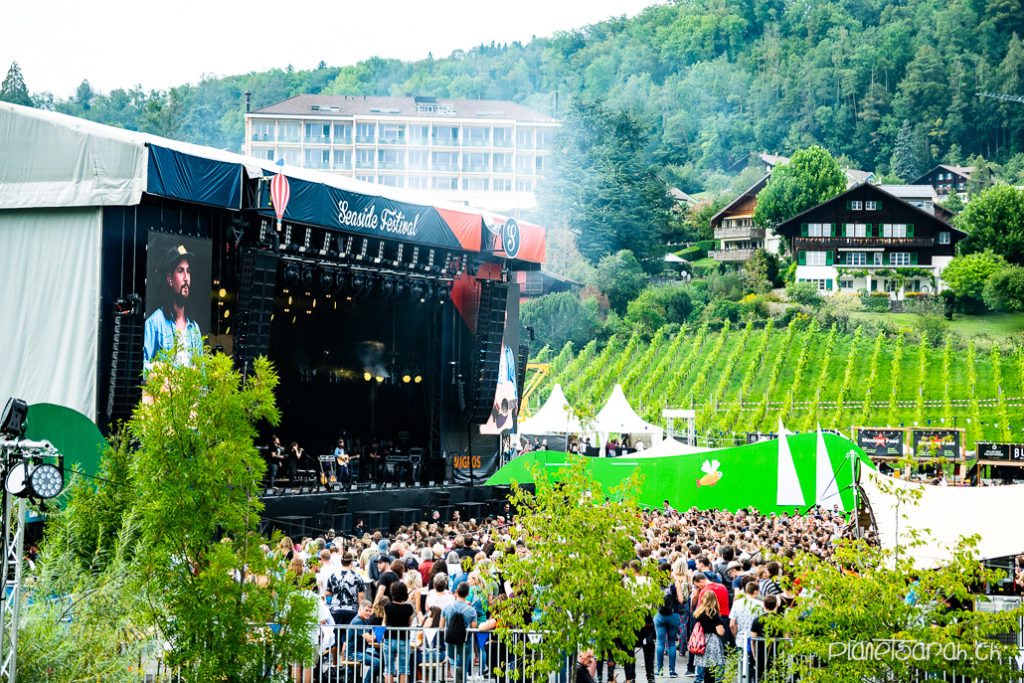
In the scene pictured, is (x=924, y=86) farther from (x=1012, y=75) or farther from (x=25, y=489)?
(x=25, y=489)

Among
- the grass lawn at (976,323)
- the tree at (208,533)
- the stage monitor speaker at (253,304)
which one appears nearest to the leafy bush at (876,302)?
the grass lawn at (976,323)

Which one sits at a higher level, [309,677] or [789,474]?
[789,474]

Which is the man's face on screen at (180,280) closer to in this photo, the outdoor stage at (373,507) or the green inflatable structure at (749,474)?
the outdoor stage at (373,507)

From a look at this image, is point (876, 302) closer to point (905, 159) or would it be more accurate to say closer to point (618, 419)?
point (618, 419)

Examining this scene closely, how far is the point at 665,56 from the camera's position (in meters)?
139

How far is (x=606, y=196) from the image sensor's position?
8231cm

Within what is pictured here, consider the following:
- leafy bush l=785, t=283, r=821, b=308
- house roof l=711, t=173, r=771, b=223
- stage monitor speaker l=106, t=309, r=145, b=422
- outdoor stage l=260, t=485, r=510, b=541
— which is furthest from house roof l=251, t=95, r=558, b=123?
stage monitor speaker l=106, t=309, r=145, b=422

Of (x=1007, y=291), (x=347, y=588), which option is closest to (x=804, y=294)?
(x=1007, y=291)

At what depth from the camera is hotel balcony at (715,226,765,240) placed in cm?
9019

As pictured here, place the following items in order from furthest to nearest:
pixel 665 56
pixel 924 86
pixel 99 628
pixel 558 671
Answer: pixel 665 56 < pixel 924 86 < pixel 558 671 < pixel 99 628

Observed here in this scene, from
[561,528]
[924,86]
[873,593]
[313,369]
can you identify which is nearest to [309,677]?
[561,528]

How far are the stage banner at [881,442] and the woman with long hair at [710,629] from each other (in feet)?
74.8

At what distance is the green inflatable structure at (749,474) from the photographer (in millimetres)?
17766

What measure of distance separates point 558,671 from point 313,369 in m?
17.1
